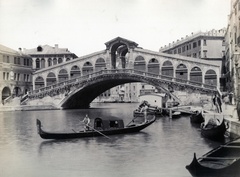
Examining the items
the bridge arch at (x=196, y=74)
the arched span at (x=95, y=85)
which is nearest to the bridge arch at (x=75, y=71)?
the arched span at (x=95, y=85)

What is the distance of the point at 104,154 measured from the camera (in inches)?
427

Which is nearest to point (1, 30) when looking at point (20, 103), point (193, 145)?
point (193, 145)

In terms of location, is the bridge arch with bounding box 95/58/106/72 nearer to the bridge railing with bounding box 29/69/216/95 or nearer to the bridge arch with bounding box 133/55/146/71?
the bridge railing with bounding box 29/69/216/95

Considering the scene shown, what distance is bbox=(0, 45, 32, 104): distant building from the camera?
28.3 meters

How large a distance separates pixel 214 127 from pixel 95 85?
1753cm

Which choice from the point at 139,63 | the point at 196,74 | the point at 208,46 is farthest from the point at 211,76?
the point at 208,46

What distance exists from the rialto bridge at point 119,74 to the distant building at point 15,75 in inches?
56.3

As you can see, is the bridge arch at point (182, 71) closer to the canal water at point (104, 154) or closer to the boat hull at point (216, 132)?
the canal water at point (104, 154)

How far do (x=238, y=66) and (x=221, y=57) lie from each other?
15994 mm

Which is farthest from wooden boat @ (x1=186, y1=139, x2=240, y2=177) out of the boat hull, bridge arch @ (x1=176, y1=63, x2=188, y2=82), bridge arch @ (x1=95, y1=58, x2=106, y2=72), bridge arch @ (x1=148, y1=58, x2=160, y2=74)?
bridge arch @ (x1=95, y1=58, x2=106, y2=72)

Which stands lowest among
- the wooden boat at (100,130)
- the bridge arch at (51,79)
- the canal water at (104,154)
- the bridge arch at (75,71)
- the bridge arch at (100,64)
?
the canal water at (104,154)

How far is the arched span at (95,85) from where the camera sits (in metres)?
26.4

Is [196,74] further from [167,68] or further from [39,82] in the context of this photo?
[39,82]

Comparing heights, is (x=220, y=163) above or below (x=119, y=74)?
below
